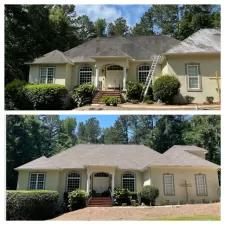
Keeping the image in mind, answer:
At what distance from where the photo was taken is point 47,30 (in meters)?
27.1

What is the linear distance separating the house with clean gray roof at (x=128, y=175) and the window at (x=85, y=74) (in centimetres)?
472

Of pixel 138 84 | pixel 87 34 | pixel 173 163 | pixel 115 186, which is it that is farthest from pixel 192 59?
pixel 87 34

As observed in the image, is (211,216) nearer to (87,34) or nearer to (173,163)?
(173,163)

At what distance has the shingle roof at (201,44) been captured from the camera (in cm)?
1904

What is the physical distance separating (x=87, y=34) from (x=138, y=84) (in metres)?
17.6

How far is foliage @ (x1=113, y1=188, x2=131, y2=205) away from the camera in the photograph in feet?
61.9

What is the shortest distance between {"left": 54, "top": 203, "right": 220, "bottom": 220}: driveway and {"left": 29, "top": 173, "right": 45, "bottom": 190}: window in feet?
12.2

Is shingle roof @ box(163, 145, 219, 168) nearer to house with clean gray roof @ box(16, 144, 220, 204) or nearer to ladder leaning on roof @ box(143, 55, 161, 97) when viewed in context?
house with clean gray roof @ box(16, 144, 220, 204)

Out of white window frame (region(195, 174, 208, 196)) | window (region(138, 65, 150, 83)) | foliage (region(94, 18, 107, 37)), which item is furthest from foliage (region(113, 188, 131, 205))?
foliage (region(94, 18, 107, 37))

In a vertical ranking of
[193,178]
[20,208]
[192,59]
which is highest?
[192,59]

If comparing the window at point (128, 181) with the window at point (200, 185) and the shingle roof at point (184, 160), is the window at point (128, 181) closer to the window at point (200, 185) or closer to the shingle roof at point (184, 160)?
the shingle roof at point (184, 160)

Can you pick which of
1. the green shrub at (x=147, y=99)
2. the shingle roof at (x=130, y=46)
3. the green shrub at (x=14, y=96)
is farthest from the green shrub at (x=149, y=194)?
the green shrub at (x=14, y=96)

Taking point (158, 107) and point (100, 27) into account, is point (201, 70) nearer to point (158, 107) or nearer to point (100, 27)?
point (158, 107)

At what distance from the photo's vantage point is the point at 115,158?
21.4 m
